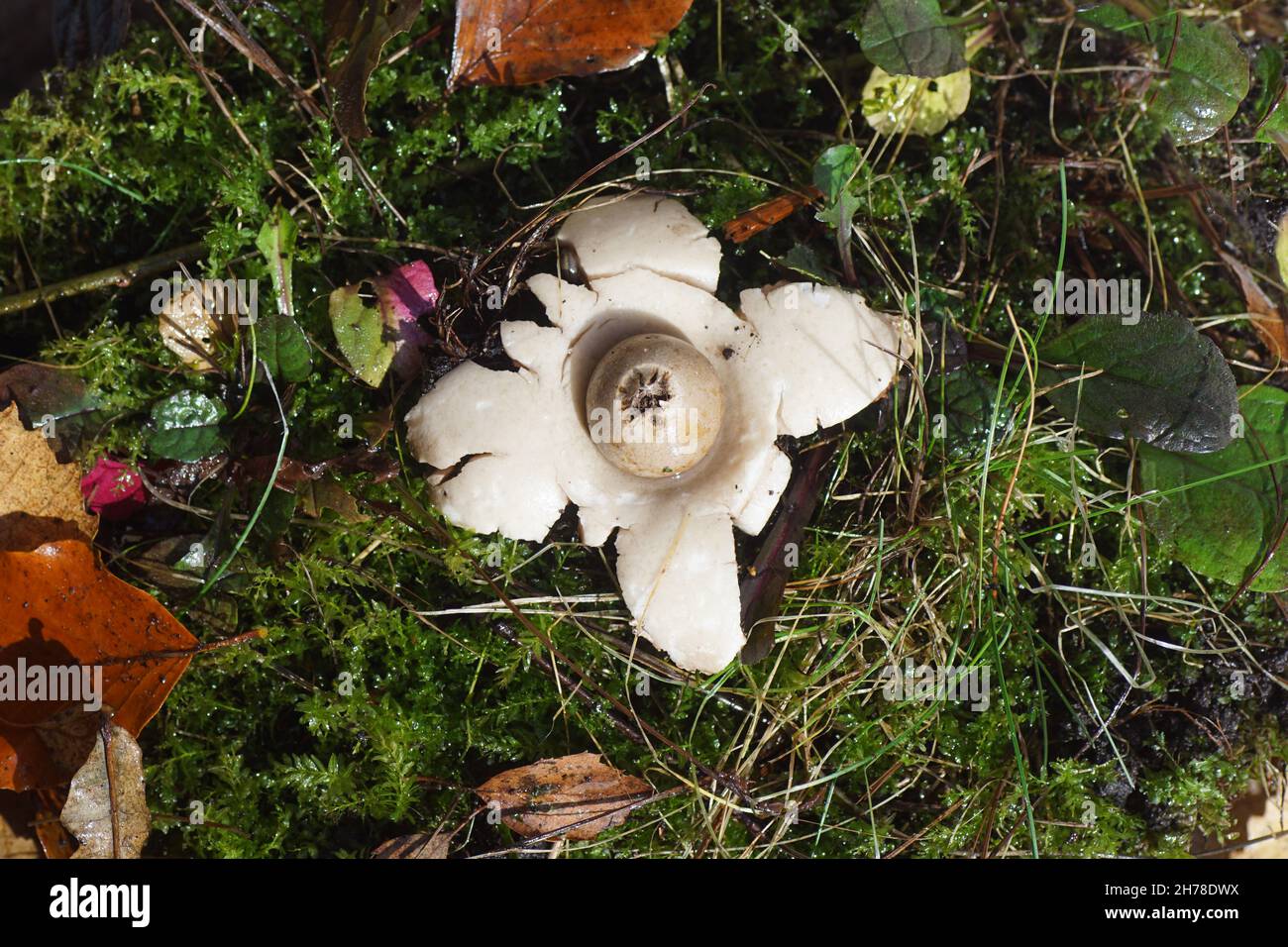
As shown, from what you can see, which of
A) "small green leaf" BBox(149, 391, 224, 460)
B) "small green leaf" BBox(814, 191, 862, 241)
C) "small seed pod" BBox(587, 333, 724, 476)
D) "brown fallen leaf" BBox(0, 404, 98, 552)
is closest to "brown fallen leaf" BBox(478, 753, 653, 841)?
"small seed pod" BBox(587, 333, 724, 476)

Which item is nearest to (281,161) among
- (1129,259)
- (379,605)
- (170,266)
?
(170,266)

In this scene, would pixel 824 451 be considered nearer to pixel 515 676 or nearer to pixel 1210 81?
pixel 515 676

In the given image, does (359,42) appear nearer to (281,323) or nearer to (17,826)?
(281,323)

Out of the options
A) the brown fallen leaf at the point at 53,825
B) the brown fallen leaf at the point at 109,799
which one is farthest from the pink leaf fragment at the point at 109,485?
the brown fallen leaf at the point at 53,825

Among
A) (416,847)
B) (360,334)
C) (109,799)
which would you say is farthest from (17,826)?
(360,334)

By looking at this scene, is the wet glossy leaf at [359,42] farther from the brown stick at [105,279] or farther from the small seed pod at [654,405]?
the small seed pod at [654,405]

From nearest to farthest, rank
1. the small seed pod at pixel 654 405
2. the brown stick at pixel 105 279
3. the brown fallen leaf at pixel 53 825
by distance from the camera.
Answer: the small seed pod at pixel 654 405 < the brown fallen leaf at pixel 53 825 < the brown stick at pixel 105 279
